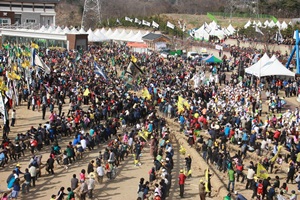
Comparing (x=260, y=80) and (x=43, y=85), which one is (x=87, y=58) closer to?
(x=43, y=85)

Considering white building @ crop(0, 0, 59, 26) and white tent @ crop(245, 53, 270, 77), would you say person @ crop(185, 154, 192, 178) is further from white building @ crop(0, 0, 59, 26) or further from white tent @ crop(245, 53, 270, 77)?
white building @ crop(0, 0, 59, 26)

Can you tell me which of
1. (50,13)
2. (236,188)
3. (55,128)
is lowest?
(236,188)

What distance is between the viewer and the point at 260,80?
3394 cm

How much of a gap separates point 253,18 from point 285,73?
51098mm

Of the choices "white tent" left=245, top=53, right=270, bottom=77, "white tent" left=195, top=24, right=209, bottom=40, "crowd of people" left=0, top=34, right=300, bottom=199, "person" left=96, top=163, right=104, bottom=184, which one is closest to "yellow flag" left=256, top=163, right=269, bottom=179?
"crowd of people" left=0, top=34, right=300, bottom=199

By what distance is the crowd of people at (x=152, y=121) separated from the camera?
725 inches

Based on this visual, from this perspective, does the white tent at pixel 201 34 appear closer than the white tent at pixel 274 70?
No

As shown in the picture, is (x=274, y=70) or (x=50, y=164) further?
(x=274, y=70)

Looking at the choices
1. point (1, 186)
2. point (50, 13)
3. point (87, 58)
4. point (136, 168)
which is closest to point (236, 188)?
point (136, 168)

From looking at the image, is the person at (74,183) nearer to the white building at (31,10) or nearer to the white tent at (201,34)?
the white tent at (201,34)

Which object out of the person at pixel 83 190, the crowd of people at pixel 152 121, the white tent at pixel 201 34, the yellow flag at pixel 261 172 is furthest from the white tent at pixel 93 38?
the person at pixel 83 190

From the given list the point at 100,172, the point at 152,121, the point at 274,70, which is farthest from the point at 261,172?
the point at 274,70

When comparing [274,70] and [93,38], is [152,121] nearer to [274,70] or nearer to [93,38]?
[274,70]

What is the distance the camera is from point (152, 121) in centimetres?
2383
